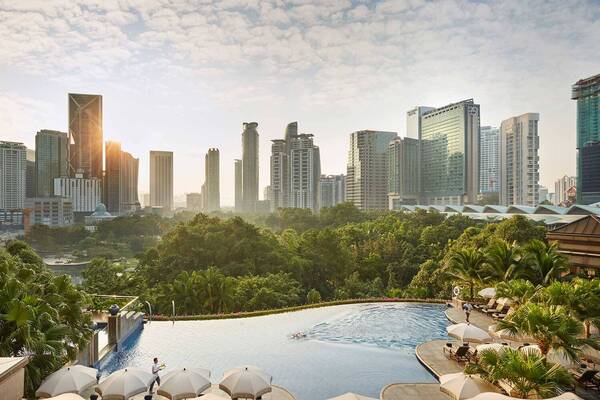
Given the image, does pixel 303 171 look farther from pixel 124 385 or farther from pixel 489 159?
pixel 489 159

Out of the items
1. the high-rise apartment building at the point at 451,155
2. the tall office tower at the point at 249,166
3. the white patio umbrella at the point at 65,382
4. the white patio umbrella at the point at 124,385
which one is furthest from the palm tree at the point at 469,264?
the tall office tower at the point at 249,166

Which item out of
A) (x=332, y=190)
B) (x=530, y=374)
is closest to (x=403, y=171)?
(x=332, y=190)

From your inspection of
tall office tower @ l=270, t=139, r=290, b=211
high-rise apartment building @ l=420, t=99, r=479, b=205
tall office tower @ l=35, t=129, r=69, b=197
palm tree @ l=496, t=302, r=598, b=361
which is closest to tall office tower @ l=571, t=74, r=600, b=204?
high-rise apartment building @ l=420, t=99, r=479, b=205

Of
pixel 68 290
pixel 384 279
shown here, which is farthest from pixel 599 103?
pixel 68 290

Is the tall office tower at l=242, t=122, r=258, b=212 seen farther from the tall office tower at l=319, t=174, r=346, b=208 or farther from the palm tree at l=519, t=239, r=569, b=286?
the palm tree at l=519, t=239, r=569, b=286

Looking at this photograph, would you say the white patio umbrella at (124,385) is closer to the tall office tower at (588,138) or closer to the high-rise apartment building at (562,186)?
the tall office tower at (588,138)

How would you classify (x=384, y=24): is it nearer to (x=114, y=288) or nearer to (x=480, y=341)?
(x=480, y=341)
